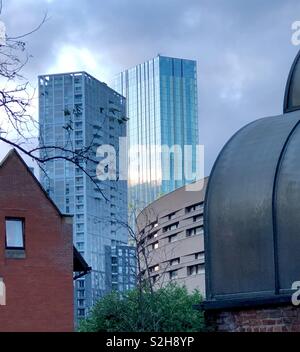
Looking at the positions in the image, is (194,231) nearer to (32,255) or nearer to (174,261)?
(174,261)

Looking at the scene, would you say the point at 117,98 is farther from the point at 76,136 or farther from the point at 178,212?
the point at 178,212

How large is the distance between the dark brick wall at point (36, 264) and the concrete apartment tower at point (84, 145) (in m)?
1.33

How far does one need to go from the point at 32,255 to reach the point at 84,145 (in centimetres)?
2338

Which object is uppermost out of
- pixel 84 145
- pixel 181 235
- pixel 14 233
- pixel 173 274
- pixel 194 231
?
pixel 194 231

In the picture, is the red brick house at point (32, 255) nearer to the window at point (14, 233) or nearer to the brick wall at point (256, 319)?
the window at point (14, 233)

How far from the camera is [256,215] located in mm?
13422

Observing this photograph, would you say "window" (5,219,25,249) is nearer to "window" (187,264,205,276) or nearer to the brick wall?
the brick wall

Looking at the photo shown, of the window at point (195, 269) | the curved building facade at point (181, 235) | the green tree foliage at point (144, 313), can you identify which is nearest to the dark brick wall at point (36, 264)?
the green tree foliage at point (144, 313)

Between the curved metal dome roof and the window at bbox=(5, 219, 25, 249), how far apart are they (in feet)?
60.9

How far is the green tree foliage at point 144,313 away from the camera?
88.0 feet

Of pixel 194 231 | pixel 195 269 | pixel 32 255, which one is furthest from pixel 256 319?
pixel 195 269

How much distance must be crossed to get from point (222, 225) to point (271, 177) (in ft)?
3.63
